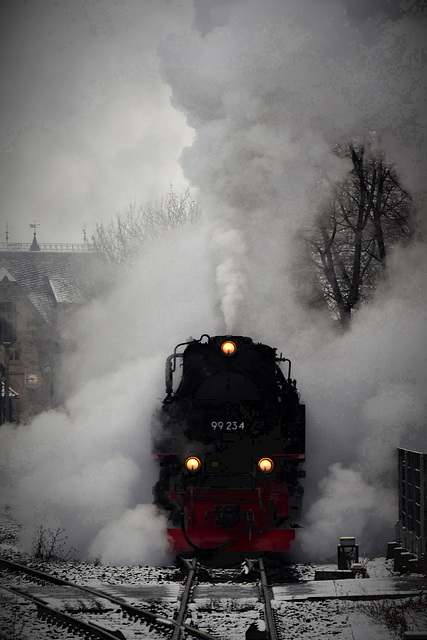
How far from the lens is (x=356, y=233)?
2488cm

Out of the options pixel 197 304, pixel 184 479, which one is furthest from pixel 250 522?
pixel 197 304

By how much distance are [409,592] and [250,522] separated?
245 cm

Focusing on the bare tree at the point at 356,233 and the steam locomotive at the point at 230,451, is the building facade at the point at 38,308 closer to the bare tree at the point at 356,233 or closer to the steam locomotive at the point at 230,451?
the bare tree at the point at 356,233

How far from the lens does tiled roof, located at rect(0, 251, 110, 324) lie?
53188mm

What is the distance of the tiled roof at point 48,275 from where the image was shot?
2094 inches

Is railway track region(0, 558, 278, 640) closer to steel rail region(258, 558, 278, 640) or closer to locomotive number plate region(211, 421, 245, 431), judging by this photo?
steel rail region(258, 558, 278, 640)

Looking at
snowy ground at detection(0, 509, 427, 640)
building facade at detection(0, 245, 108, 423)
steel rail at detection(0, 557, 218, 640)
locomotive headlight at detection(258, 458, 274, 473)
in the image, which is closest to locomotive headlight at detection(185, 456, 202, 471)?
locomotive headlight at detection(258, 458, 274, 473)

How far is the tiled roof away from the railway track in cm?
3769

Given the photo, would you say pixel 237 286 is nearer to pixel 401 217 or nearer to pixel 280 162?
pixel 280 162

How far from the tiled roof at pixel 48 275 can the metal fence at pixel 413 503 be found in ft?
121

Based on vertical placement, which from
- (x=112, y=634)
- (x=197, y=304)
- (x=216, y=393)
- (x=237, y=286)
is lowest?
(x=112, y=634)

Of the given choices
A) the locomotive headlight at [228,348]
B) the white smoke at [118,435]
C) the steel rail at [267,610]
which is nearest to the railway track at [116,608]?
the steel rail at [267,610]

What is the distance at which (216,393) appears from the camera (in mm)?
11977

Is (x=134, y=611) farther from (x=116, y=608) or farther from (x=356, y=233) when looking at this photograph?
(x=356, y=233)
